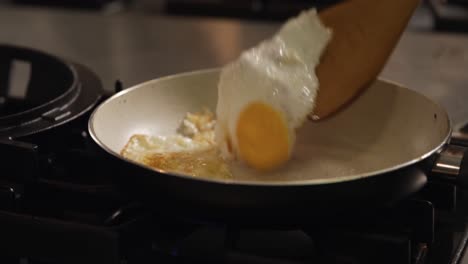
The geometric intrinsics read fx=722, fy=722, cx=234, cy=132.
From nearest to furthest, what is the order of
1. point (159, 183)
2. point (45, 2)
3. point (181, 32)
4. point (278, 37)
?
point (159, 183) < point (278, 37) < point (181, 32) < point (45, 2)

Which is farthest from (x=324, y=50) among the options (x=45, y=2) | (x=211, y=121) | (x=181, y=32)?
(x=45, y=2)

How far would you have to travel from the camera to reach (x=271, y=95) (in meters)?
0.62

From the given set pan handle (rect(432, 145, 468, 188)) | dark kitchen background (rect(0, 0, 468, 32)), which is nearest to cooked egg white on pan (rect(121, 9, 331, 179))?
pan handle (rect(432, 145, 468, 188))

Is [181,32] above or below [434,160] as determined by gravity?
below

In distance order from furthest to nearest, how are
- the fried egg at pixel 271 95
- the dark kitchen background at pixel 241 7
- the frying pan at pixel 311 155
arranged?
the dark kitchen background at pixel 241 7
the fried egg at pixel 271 95
the frying pan at pixel 311 155

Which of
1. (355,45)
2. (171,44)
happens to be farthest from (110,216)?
(171,44)

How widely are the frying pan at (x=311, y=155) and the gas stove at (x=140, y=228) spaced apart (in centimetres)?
3

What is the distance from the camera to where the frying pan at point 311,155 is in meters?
0.52

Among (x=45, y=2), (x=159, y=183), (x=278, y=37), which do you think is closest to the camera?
(x=159, y=183)

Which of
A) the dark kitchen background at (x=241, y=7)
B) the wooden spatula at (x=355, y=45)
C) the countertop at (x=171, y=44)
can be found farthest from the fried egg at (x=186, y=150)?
the dark kitchen background at (x=241, y=7)

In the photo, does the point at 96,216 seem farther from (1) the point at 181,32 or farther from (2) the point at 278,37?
(1) the point at 181,32

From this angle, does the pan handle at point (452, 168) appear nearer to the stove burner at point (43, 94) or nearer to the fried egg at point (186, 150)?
the fried egg at point (186, 150)

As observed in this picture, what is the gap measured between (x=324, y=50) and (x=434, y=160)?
173 millimetres

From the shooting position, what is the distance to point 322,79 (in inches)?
27.7
